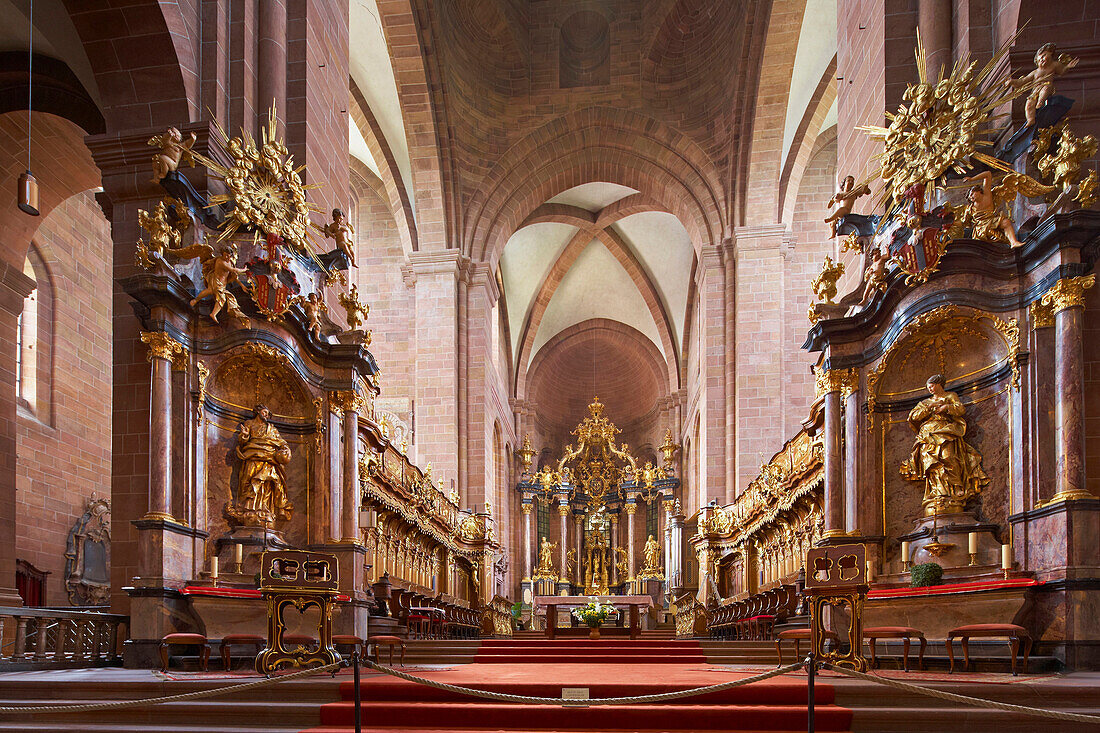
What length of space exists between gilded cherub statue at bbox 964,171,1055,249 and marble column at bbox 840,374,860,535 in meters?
1.95

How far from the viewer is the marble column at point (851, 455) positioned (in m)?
9.71

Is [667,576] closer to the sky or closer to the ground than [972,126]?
closer to the ground

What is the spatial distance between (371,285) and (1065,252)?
62.6 ft

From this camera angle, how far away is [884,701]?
5969mm

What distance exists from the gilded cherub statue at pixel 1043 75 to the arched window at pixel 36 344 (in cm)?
1492

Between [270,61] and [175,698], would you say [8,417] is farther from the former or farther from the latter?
[175,698]

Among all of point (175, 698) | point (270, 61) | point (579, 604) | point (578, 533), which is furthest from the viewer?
point (578, 533)

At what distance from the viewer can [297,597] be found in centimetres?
768

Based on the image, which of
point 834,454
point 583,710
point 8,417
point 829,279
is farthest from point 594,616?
point 583,710

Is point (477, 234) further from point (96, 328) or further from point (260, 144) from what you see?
point (260, 144)

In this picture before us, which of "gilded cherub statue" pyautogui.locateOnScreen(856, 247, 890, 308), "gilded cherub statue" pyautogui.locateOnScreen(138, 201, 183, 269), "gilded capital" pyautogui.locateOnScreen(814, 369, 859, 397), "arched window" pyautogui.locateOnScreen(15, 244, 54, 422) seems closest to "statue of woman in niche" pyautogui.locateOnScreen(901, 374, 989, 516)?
"gilded capital" pyautogui.locateOnScreen(814, 369, 859, 397)

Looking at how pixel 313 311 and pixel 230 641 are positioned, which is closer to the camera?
pixel 230 641

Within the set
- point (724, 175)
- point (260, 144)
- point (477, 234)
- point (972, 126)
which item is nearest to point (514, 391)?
point (477, 234)

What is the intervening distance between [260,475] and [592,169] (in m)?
15.6
